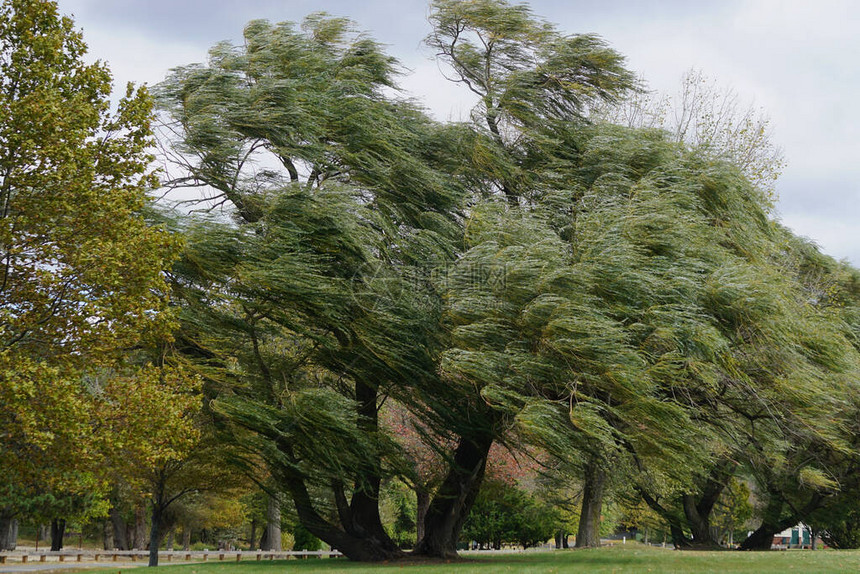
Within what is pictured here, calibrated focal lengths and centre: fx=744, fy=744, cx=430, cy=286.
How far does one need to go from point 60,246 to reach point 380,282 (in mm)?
5294

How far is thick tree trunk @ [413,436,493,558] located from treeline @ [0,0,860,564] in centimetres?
6

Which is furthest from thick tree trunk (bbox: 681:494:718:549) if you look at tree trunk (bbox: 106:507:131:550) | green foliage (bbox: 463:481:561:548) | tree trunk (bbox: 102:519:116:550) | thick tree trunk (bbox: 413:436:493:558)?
tree trunk (bbox: 102:519:116:550)

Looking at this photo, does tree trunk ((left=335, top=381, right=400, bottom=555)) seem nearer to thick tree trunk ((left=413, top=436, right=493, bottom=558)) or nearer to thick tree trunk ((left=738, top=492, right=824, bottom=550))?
thick tree trunk ((left=413, top=436, right=493, bottom=558))

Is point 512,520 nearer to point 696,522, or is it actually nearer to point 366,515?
point 696,522

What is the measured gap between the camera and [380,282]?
13.4m

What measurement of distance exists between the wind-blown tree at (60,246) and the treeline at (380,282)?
5 cm

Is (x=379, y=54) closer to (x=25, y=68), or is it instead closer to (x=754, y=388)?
(x=25, y=68)

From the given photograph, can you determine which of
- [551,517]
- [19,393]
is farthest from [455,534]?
[551,517]

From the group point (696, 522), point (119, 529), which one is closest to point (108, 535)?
point (119, 529)

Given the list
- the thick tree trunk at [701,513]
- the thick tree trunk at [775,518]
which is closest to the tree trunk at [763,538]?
the thick tree trunk at [775,518]

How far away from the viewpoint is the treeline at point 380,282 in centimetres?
1034

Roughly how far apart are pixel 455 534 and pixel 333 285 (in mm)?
7510

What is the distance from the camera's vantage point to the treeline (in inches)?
407

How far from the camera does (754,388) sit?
12203 mm
